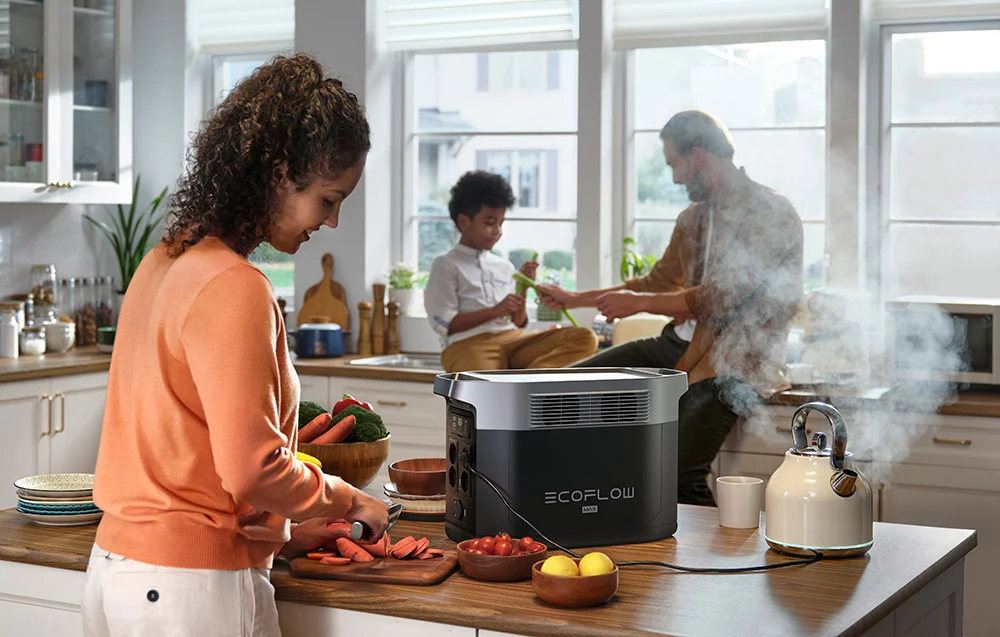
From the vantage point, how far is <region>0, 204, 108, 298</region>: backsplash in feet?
16.4

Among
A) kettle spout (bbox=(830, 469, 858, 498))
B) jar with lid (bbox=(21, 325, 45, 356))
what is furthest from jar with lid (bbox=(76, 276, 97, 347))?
kettle spout (bbox=(830, 469, 858, 498))

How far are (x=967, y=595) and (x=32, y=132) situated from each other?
12.9 ft

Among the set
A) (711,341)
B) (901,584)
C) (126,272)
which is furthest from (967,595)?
(126,272)

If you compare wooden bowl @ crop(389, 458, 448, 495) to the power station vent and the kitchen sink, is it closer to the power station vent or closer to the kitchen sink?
the power station vent

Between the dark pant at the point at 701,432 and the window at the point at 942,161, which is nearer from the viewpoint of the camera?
the dark pant at the point at 701,432

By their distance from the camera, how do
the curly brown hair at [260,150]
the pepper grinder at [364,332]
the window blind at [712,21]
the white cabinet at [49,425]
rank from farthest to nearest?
the pepper grinder at [364,332]
the window blind at [712,21]
the white cabinet at [49,425]
the curly brown hair at [260,150]

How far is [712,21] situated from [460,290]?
1.43 meters

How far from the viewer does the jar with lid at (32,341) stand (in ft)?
15.7

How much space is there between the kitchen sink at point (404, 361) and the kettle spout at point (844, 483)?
2.86 m

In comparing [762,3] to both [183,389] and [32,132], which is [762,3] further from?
[183,389]

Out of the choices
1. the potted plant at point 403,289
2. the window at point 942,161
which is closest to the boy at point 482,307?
the potted plant at point 403,289

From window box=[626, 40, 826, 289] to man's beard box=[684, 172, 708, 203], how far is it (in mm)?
919

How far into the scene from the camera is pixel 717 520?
92.2 inches

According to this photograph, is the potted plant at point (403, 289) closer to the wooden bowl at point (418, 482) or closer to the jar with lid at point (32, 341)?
the jar with lid at point (32, 341)
